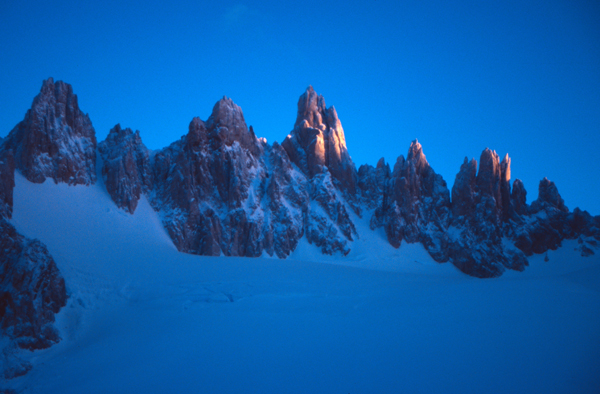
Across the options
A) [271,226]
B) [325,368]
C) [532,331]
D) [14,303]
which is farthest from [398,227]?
[14,303]

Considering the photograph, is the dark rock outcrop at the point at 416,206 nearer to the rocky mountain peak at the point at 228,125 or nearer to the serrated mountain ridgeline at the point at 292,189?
the serrated mountain ridgeline at the point at 292,189

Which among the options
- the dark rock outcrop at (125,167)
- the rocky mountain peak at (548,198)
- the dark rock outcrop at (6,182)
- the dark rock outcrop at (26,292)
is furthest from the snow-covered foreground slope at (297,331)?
the rocky mountain peak at (548,198)

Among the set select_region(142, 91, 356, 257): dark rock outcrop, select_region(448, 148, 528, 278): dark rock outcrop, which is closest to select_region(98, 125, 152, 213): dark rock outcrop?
select_region(142, 91, 356, 257): dark rock outcrop

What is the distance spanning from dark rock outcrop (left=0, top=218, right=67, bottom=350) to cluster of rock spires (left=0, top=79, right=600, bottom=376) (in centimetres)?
874

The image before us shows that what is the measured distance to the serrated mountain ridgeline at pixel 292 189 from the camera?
139ft

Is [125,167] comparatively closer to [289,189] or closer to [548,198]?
[289,189]

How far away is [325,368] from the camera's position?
43.2 ft

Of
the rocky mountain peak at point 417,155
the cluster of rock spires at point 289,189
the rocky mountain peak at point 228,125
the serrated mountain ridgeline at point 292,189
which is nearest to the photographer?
the cluster of rock spires at point 289,189

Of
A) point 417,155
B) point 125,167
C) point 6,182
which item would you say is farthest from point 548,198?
point 6,182

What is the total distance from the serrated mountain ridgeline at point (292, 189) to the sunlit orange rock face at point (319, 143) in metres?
0.17

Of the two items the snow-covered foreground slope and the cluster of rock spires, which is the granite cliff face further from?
the snow-covered foreground slope

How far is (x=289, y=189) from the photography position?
5216 cm

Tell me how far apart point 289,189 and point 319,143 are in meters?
10.2

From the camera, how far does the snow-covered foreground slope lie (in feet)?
40.7
